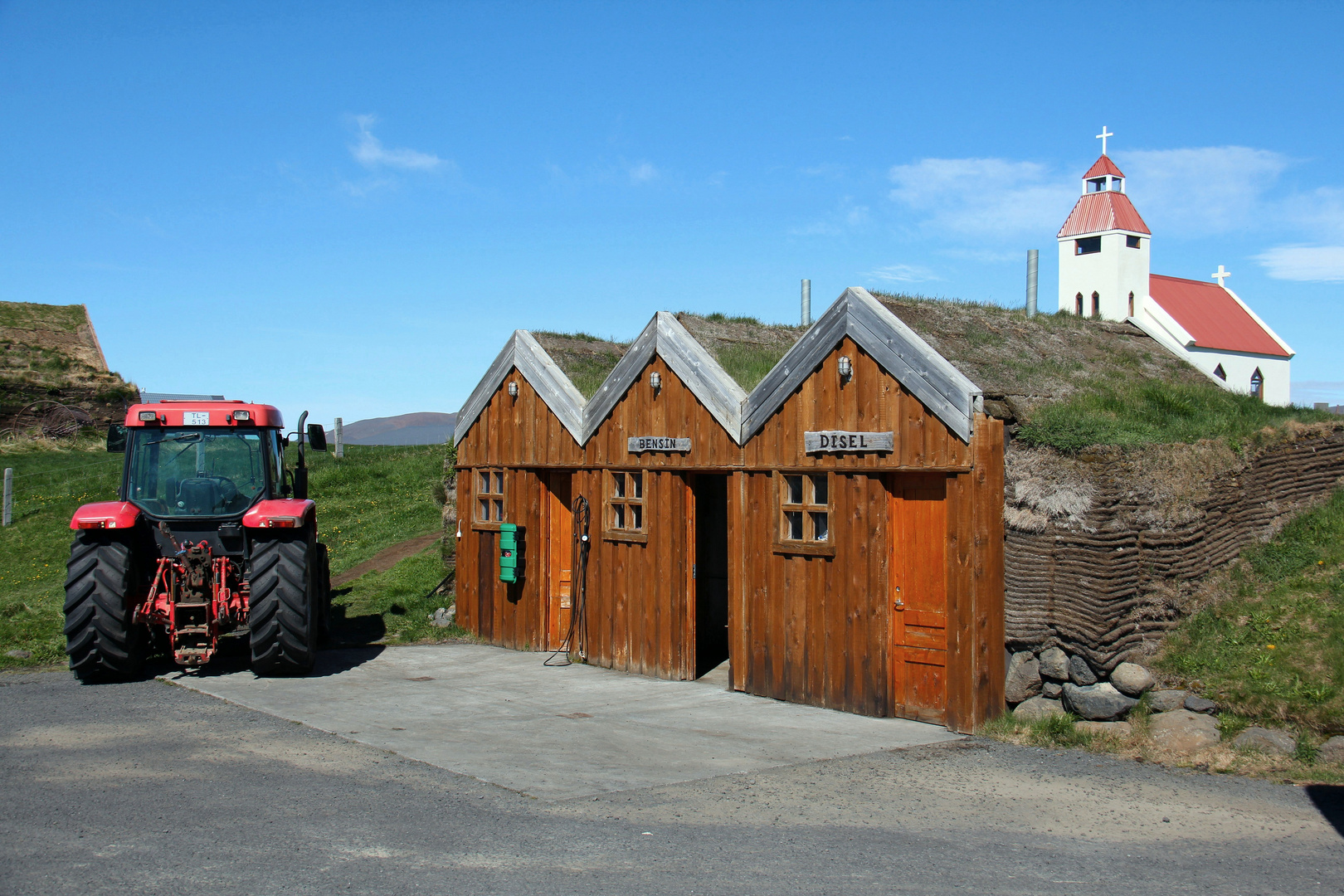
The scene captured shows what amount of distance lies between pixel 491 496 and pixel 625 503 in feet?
9.84

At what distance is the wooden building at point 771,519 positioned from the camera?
31.0ft

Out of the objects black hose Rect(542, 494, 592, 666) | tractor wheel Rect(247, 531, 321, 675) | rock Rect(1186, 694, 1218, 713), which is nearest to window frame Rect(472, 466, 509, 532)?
black hose Rect(542, 494, 592, 666)

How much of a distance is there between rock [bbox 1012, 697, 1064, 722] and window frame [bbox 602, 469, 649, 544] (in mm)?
4915

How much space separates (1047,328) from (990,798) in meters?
10.0

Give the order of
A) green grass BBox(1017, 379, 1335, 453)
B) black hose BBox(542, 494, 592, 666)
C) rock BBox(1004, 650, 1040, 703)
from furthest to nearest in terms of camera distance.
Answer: black hose BBox(542, 494, 592, 666) → green grass BBox(1017, 379, 1335, 453) → rock BBox(1004, 650, 1040, 703)

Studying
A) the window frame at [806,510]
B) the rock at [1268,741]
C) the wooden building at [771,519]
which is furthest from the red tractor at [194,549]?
the rock at [1268,741]

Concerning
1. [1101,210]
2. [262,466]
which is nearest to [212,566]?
[262,466]

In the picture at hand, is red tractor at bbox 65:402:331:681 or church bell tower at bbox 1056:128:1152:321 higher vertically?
church bell tower at bbox 1056:128:1152:321

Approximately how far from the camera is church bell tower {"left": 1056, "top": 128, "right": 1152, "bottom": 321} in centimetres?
3722

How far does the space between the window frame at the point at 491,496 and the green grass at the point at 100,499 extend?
5.88 feet

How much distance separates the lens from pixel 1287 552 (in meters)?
9.60

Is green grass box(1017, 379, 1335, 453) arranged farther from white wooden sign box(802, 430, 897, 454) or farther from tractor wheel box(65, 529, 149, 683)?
tractor wheel box(65, 529, 149, 683)

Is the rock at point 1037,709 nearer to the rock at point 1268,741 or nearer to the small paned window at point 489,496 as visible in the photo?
the rock at point 1268,741

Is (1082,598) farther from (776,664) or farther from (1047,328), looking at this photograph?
(1047,328)
